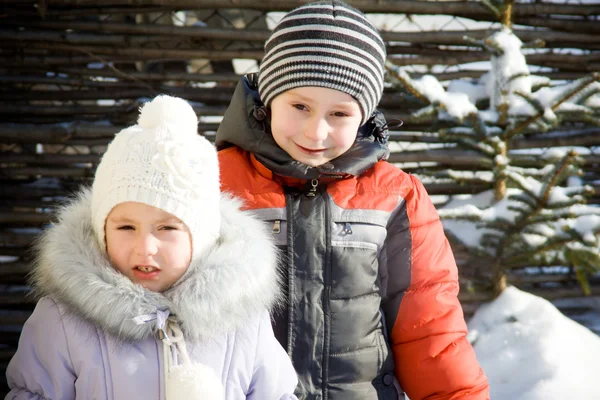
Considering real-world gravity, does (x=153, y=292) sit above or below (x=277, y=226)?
below

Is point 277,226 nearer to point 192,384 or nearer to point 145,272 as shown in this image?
point 145,272

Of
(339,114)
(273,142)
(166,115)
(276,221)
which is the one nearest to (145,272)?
(166,115)

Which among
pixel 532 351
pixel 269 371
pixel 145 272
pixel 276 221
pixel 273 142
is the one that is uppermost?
pixel 273 142

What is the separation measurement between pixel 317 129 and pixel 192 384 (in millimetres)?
739

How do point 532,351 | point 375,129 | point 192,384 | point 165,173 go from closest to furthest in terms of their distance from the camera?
point 192,384
point 165,173
point 375,129
point 532,351

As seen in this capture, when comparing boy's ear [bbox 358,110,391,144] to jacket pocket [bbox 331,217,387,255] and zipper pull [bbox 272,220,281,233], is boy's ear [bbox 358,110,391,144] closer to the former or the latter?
jacket pocket [bbox 331,217,387,255]

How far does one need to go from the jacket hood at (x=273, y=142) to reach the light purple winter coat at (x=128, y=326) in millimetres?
314

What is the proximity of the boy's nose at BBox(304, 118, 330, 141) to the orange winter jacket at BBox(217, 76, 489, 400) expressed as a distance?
0.30 ft

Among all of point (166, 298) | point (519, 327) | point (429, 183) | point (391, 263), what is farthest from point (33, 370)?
point (429, 183)

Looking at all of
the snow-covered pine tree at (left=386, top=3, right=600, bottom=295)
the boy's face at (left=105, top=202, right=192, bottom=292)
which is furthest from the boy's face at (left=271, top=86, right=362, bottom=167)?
the snow-covered pine tree at (left=386, top=3, right=600, bottom=295)

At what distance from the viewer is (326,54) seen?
182 cm

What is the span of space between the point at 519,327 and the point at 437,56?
60.7 inches

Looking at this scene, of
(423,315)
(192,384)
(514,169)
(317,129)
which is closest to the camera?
(192,384)

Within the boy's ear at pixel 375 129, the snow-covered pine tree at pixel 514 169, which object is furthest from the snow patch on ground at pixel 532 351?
the boy's ear at pixel 375 129
